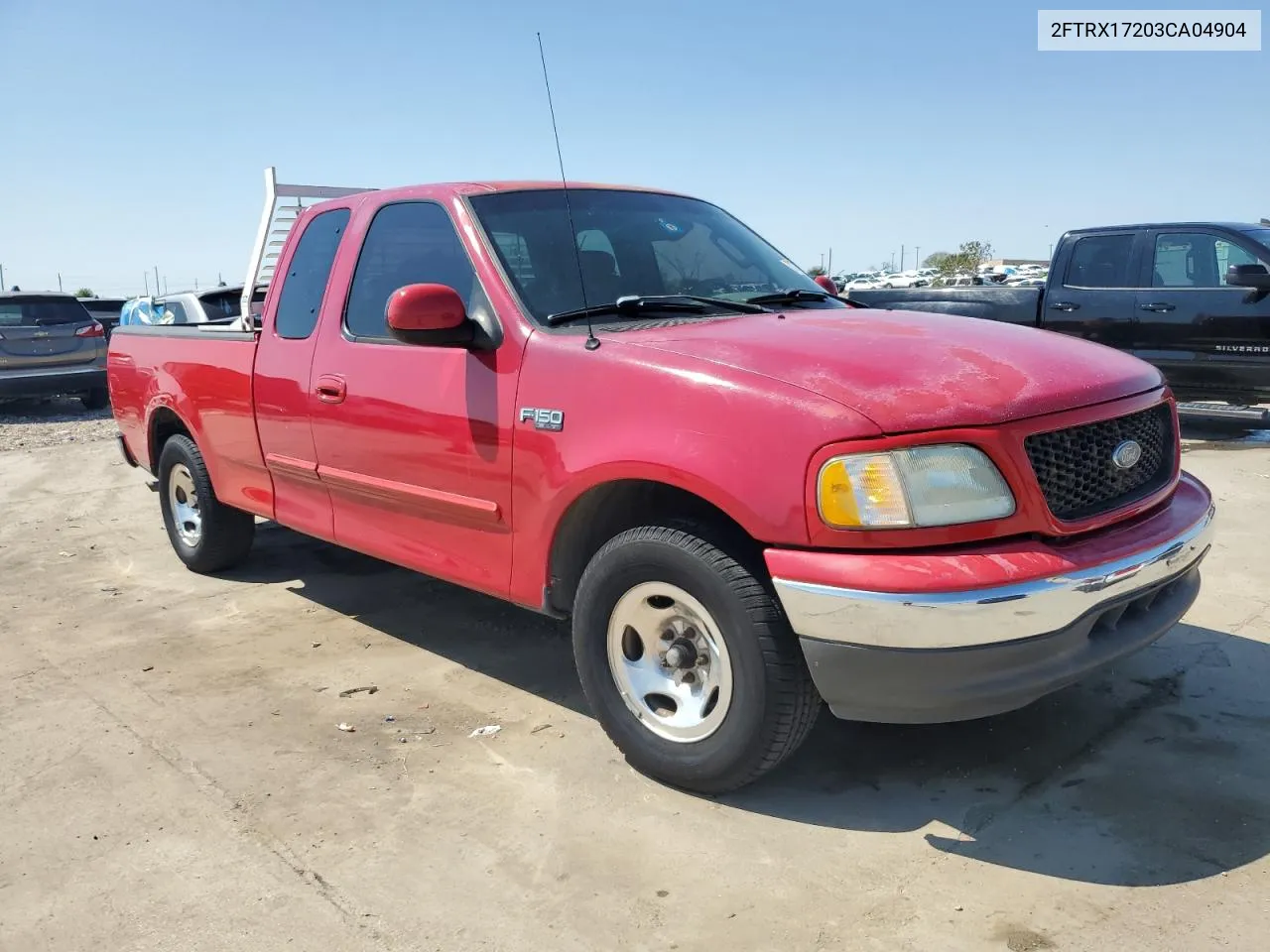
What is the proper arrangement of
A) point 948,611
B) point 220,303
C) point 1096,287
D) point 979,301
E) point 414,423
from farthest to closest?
point 220,303, point 979,301, point 1096,287, point 414,423, point 948,611

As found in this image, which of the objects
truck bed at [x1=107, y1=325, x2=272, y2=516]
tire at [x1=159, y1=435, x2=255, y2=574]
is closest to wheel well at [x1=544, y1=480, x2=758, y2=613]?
truck bed at [x1=107, y1=325, x2=272, y2=516]

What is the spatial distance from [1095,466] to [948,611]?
0.75 meters

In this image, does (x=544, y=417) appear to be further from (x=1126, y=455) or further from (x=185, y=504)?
(x=185, y=504)

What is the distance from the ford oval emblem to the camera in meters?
2.99

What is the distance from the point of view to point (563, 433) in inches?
129

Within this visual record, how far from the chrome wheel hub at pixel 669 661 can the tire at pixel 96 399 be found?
531 inches

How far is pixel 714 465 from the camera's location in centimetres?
284

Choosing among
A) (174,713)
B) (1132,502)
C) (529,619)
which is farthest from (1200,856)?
(174,713)

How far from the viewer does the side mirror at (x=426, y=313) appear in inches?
133

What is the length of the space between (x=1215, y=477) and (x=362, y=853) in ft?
21.7

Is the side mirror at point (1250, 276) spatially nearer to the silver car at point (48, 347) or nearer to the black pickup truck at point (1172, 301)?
the black pickup truck at point (1172, 301)

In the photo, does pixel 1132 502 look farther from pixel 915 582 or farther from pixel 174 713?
pixel 174 713

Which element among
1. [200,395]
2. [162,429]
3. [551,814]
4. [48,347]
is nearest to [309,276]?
[200,395]

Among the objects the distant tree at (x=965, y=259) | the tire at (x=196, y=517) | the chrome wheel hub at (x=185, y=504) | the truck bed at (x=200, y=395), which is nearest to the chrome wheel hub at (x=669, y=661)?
the truck bed at (x=200, y=395)
